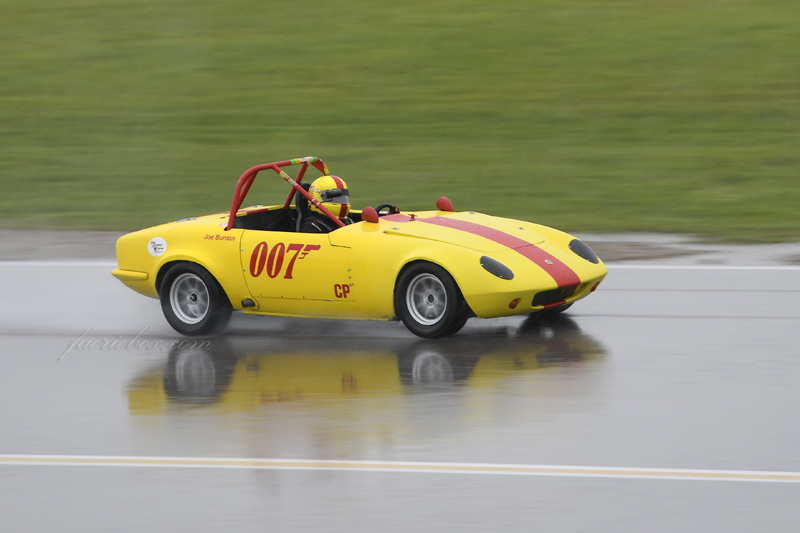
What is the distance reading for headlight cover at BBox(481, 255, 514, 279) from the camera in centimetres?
824

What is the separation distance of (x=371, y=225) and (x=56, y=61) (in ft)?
50.0

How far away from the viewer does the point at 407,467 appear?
19.0ft

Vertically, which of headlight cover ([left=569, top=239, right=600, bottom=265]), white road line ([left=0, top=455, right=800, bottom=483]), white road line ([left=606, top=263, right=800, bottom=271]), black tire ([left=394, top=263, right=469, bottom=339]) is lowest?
white road line ([left=0, top=455, right=800, bottom=483])

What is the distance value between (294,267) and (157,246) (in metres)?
1.33

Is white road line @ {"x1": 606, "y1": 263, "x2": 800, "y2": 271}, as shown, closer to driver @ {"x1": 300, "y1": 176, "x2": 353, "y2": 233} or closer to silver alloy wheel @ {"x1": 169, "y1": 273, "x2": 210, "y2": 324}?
driver @ {"x1": 300, "y1": 176, "x2": 353, "y2": 233}

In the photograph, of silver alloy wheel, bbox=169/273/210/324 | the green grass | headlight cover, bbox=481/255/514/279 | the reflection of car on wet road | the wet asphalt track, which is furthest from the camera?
the green grass

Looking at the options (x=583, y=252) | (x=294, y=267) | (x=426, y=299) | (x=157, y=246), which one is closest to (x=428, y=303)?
(x=426, y=299)

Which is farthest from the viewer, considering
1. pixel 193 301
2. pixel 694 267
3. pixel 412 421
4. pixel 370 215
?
pixel 694 267

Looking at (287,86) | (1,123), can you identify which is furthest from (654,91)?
(1,123)

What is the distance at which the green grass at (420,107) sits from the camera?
50.6 ft

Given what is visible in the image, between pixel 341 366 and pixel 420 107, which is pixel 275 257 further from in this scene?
pixel 420 107

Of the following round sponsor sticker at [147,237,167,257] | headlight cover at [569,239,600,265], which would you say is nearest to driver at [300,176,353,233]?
round sponsor sticker at [147,237,167,257]

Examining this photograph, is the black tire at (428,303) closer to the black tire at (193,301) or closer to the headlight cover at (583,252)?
the headlight cover at (583,252)

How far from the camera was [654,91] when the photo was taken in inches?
763
